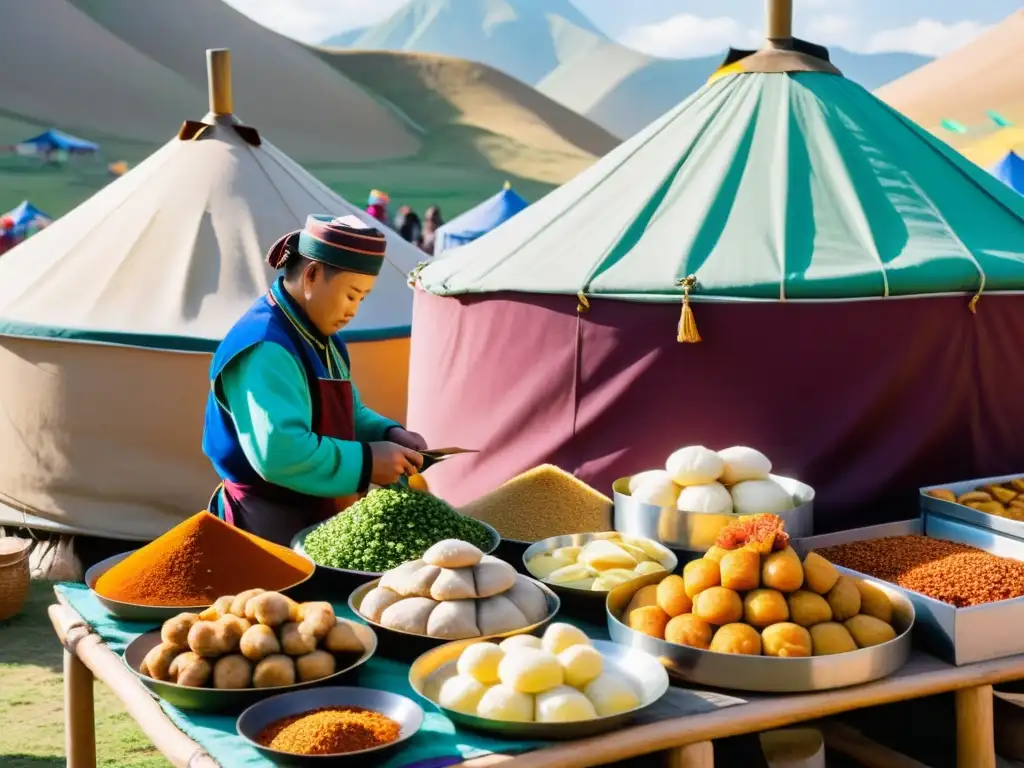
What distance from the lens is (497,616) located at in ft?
7.23

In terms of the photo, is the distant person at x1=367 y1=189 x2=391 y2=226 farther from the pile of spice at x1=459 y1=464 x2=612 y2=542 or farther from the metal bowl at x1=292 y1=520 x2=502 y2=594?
the metal bowl at x1=292 y1=520 x2=502 y2=594

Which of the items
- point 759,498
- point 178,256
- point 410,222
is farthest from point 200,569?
point 410,222

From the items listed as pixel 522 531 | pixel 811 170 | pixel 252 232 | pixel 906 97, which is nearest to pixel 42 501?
pixel 252 232

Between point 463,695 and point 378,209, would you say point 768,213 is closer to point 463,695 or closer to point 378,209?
point 463,695

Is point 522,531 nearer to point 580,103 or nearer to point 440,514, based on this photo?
point 440,514

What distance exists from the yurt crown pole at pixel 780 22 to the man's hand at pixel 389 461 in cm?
215

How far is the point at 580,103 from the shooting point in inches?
4166

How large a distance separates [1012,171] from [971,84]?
28553 mm

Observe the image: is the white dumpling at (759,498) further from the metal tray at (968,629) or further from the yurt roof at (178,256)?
the yurt roof at (178,256)

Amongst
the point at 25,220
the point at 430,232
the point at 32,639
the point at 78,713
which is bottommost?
the point at 32,639

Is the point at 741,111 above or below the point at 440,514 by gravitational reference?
above

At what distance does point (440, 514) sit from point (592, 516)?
532 mm

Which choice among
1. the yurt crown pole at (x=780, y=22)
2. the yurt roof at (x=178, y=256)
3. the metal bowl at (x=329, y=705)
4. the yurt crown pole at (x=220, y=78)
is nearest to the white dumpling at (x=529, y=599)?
the metal bowl at (x=329, y=705)

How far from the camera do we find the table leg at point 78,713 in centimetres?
273
